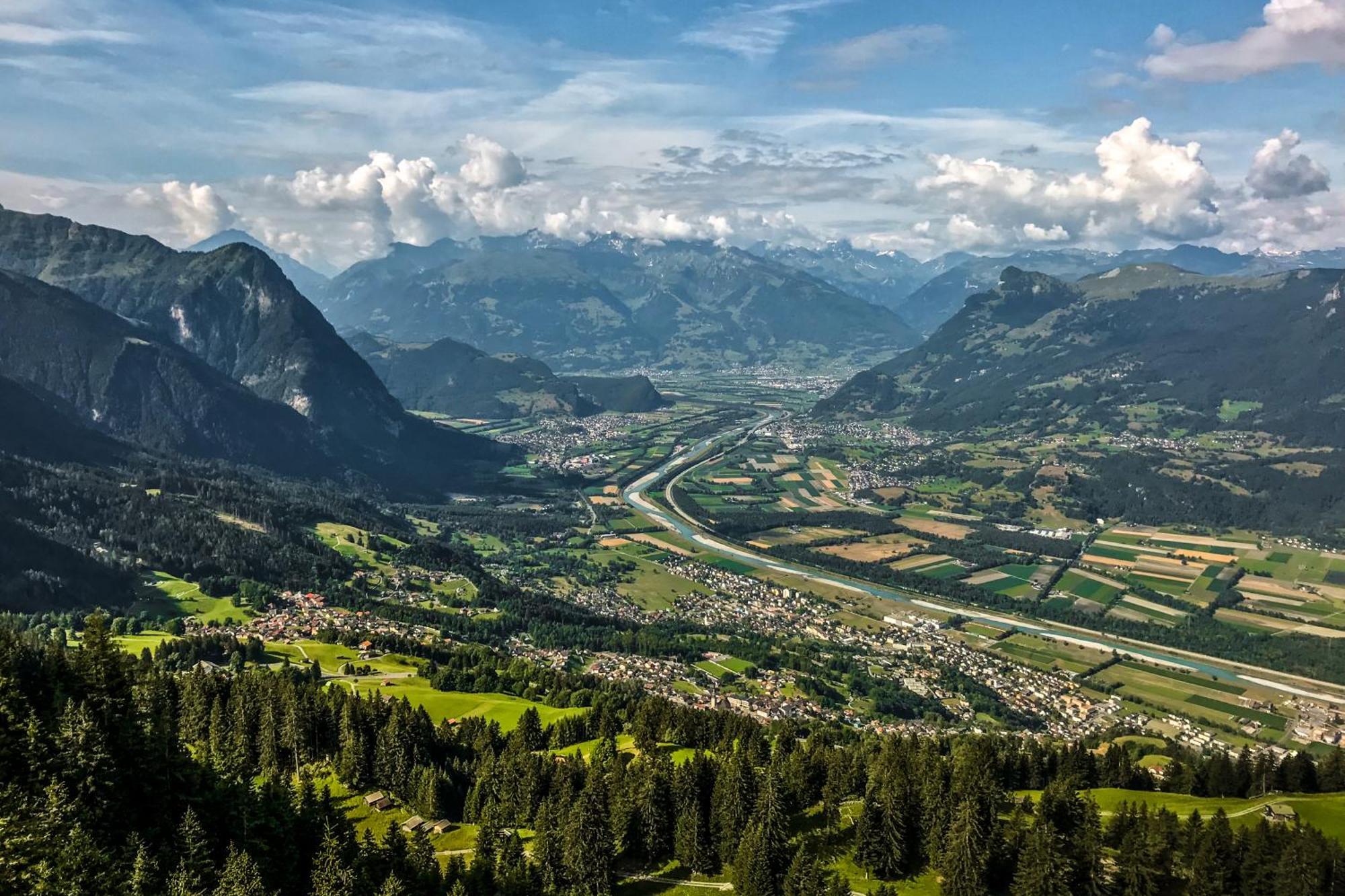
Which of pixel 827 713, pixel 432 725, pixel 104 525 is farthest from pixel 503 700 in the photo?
pixel 104 525

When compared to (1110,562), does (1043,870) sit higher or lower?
higher

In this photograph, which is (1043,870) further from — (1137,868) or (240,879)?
(240,879)

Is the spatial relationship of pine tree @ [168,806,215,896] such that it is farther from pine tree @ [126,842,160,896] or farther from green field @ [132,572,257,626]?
green field @ [132,572,257,626]

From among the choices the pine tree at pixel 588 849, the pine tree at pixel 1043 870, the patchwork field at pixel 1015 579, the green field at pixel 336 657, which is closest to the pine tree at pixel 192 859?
the pine tree at pixel 588 849

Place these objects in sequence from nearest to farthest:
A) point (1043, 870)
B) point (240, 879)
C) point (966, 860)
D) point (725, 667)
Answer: point (240, 879) < point (1043, 870) < point (966, 860) < point (725, 667)

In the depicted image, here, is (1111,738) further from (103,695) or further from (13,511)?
(13,511)

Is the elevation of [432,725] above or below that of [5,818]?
below

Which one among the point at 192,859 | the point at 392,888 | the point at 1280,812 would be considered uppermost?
the point at 192,859

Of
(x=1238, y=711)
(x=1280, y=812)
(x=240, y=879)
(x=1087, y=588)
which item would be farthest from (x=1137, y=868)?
(x=1087, y=588)
